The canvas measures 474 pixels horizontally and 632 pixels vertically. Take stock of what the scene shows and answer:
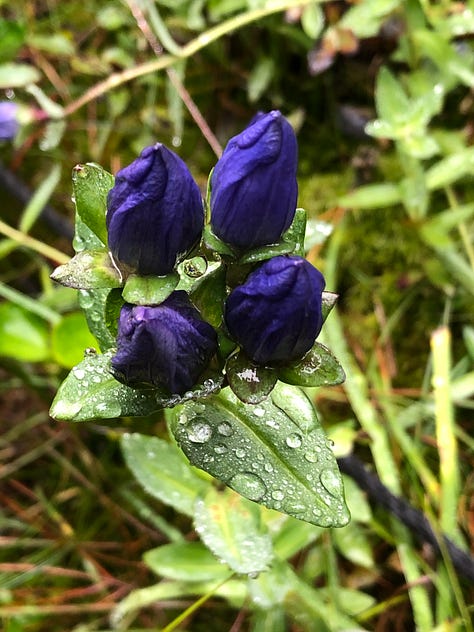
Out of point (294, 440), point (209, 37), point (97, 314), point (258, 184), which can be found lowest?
point (294, 440)

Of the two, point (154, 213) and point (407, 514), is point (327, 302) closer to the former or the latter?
point (154, 213)

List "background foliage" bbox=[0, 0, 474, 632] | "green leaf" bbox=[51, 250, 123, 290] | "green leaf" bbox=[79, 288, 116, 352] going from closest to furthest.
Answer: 1. "green leaf" bbox=[51, 250, 123, 290]
2. "green leaf" bbox=[79, 288, 116, 352]
3. "background foliage" bbox=[0, 0, 474, 632]

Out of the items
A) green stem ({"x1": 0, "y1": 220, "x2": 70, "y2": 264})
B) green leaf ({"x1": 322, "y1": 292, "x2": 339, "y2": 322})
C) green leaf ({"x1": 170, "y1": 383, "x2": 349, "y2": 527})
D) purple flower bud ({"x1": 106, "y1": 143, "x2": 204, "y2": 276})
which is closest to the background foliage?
green stem ({"x1": 0, "y1": 220, "x2": 70, "y2": 264})

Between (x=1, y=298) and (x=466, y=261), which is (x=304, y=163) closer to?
(x=466, y=261)

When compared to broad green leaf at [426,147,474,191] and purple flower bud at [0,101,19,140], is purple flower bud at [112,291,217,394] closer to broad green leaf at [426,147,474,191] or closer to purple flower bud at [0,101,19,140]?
broad green leaf at [426,147,474,191]

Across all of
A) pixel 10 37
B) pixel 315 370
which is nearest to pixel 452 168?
pixel 315 370

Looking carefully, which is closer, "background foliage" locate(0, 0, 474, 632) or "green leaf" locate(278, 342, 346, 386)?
"green leaf" locate(278, 342, 346, 386)
